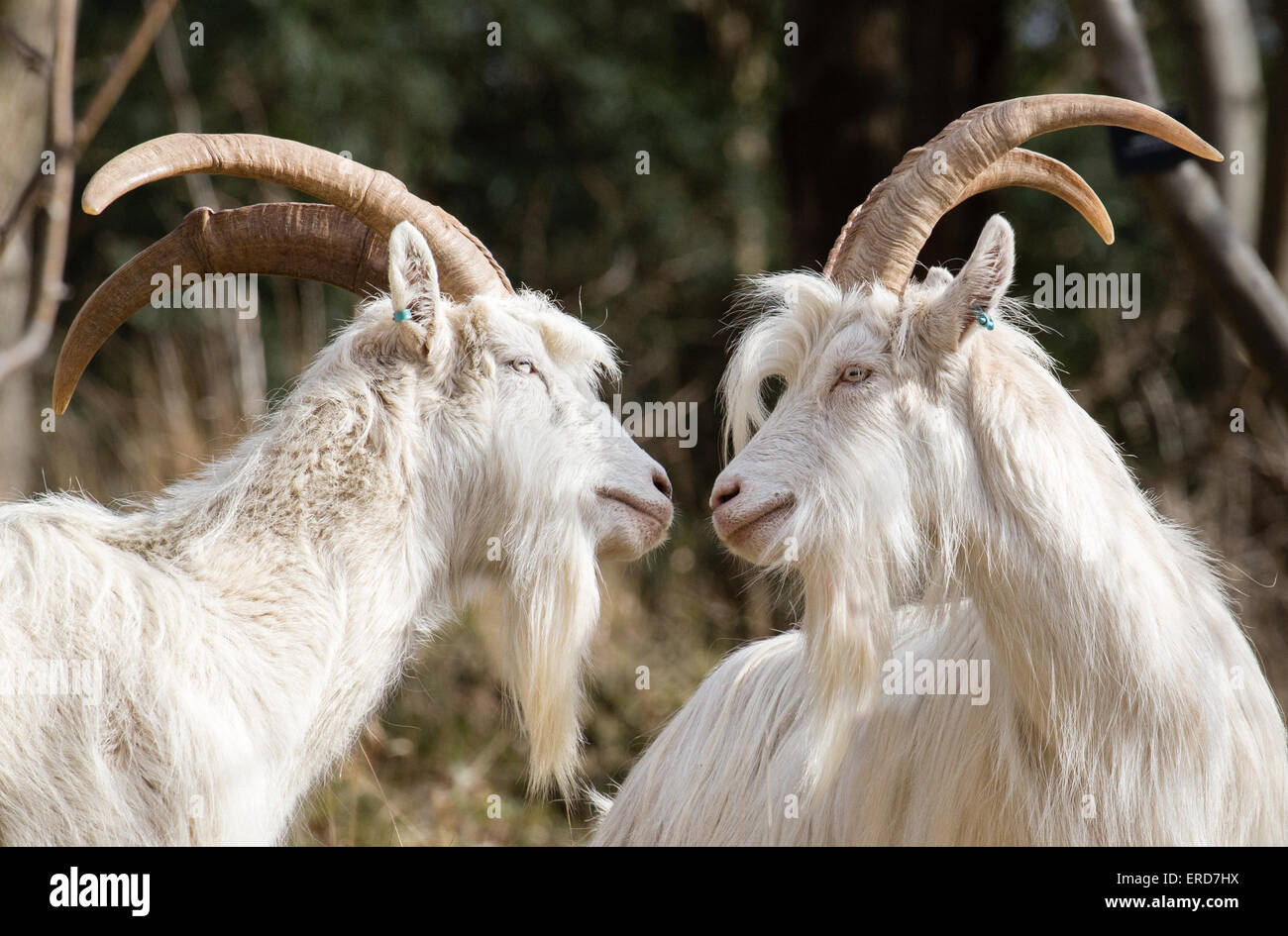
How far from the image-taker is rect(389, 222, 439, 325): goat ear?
3.16 metres

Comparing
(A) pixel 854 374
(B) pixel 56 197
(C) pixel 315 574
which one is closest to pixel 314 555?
(C) pixel 315 574

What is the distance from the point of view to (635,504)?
341 cm

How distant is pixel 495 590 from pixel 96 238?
958cm

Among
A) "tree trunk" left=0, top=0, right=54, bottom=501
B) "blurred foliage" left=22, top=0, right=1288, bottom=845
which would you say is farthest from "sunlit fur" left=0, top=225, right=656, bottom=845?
"tree trunk" left=0, top=0, right=54, bottom=501

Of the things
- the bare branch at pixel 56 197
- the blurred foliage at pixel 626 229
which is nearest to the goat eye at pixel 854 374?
the blurred foliage at pixel 626 229

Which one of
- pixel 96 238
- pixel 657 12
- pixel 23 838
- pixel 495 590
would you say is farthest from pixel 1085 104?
pixel 657 12

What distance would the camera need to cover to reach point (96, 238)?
11820 mm

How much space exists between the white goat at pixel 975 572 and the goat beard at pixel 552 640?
0.40 meters

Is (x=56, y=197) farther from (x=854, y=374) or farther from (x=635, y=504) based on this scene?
(x=854, y=374)

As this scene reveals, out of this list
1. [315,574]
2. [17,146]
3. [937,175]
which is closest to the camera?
[315,574]

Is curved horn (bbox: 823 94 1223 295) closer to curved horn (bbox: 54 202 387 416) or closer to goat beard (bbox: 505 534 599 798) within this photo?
goat beard (bbox: 505 534 599 798)

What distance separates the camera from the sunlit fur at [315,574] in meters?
2.84

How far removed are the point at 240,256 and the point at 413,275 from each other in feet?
1.64

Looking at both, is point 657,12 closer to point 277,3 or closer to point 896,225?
point 277,3
